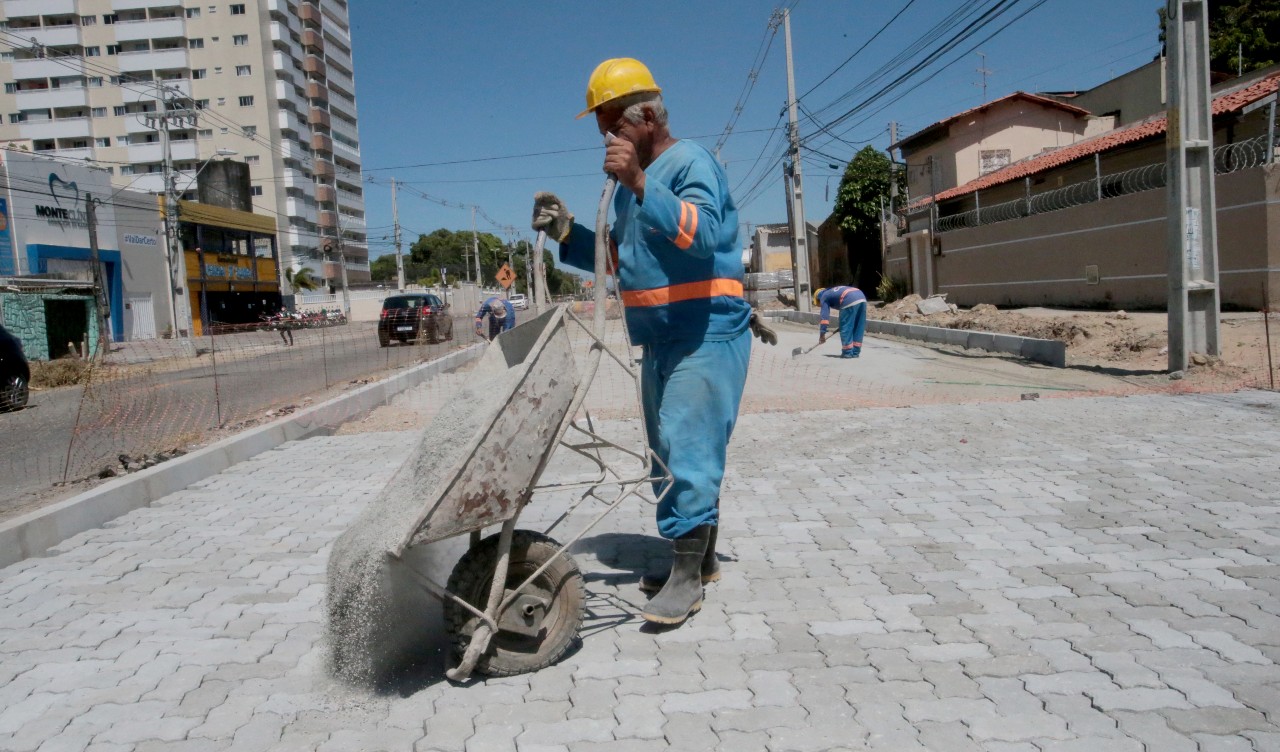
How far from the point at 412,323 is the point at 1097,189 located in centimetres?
→ 1633

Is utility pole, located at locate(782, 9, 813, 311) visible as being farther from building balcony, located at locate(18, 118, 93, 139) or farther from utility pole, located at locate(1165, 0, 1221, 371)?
building balcony, located at locate(18, 118, 93, 139)

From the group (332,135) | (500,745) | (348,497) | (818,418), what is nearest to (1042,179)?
(818,418)

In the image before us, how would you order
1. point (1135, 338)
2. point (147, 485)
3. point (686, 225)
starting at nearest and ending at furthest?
point (686, 225) < point (147, 485) < point (1135, 338)

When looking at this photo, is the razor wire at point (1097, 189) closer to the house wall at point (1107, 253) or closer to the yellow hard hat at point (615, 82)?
the house wall at point (1107, 253)

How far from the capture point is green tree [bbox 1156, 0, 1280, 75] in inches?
1145

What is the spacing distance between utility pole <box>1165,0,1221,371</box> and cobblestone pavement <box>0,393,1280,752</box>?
487 centimetres

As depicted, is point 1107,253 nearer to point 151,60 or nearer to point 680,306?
point 680,306

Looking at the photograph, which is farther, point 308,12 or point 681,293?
point 308,12

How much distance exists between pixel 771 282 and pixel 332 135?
5392 cm

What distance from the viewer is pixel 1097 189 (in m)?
18.4

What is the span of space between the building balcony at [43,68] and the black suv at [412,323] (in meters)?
A: 60.0

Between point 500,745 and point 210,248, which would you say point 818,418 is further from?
point 210,248

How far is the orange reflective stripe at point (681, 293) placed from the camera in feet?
10.1

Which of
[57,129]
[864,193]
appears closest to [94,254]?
[864,193]
